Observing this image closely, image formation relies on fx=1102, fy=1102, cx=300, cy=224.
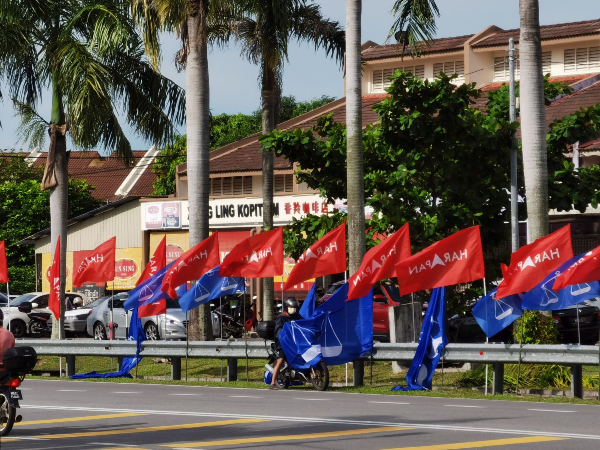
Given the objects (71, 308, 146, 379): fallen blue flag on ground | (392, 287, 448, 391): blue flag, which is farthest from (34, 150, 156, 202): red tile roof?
(392, 287, 448, 391): blue flag

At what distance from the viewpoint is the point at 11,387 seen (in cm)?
1163

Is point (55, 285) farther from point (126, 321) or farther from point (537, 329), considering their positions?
point (537, 329)

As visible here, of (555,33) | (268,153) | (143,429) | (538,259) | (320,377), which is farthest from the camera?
(555,33)

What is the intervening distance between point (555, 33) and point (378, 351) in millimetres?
28429

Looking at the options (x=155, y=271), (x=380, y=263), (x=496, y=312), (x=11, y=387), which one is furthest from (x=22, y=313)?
(x=11, y=387)

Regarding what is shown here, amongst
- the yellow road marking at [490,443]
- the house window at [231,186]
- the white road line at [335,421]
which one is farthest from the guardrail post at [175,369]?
the house window at [231,186]

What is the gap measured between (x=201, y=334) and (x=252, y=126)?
40.6 meters

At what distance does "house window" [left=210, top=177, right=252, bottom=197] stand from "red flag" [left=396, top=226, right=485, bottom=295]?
24821mm

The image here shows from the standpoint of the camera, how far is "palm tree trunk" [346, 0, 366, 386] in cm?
2088

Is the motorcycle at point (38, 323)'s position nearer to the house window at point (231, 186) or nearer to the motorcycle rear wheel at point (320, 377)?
the house window at point (231, 186)

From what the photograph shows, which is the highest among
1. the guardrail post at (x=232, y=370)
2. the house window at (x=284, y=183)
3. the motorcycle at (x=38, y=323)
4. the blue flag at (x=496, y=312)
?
the house window at (x=284, y=183)

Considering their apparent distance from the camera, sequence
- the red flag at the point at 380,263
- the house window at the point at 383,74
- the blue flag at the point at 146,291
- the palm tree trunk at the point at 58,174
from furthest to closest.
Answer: the house window at the point at 383,74 → the palm tree trunk at the point at 58,174 → the blue flag at the point at 146,291 → the red flag at the point at 380,263

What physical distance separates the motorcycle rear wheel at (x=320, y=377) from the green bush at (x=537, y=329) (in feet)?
11.4

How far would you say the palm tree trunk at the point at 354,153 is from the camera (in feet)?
68.5
